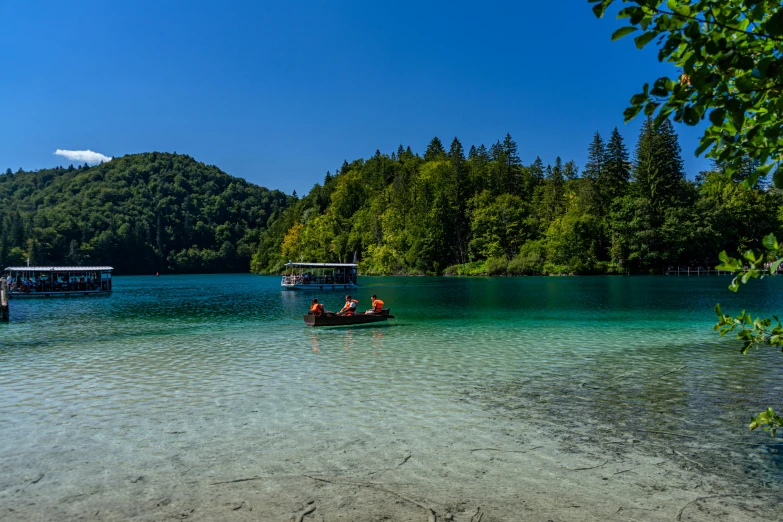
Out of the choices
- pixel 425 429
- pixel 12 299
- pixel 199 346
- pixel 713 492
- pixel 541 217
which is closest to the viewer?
pixel 713 492

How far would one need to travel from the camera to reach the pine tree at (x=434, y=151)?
17406 centimetres

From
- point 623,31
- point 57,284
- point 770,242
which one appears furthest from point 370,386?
point 57,284

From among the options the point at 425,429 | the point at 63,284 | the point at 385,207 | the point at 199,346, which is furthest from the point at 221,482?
the point at 385,207

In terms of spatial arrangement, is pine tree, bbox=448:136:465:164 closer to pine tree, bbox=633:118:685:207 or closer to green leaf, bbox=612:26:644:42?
pine tree, bbox=633:118:685:207

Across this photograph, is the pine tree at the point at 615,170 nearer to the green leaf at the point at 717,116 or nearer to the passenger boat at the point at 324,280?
the passenger boat at the point at 324,280

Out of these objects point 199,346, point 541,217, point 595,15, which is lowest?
point 199,346

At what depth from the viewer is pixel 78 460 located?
28.7ft

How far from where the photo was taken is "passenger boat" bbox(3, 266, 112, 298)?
61.0 meters

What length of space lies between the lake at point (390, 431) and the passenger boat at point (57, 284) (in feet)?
149

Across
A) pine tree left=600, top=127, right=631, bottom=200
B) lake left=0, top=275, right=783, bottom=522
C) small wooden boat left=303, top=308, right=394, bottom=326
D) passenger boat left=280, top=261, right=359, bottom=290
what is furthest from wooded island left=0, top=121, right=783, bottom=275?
lake left=0, top=275, right=783, bottom=522

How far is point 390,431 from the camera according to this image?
33.3 ft

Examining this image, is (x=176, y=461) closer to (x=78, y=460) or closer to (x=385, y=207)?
(x=78, y=460)

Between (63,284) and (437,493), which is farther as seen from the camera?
(63,284)

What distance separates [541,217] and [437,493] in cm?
13149
